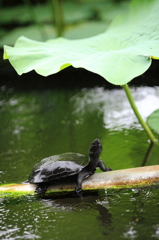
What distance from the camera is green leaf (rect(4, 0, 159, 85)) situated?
1531 millimetres

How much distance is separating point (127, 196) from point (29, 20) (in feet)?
8.80

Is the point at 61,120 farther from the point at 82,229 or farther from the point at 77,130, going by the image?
the point at 82,229

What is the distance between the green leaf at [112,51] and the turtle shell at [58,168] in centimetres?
37

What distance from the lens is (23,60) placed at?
5.50 ft

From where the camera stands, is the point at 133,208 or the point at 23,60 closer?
the point at 133,208

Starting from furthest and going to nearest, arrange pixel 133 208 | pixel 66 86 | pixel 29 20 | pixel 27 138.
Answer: pixel 29 20, pixel 66 86, pixel 27 138, pixel 133 208

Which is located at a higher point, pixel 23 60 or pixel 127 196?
pixel 23 60

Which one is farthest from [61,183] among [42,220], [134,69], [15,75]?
[15,75]

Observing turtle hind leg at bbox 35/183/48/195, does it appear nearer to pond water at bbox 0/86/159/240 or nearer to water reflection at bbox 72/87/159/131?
pond water at bbox 0/86/159/240

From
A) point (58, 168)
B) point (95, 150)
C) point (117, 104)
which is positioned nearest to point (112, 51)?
point (95, 150)

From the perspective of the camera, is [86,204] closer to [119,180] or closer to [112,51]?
[119,180]

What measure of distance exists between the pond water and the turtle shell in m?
0.08

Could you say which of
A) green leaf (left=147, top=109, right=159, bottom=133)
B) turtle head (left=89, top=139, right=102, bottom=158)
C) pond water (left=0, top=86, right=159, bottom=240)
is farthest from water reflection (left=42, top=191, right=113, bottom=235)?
green leaf (left=147, top=109, right=159, bottom=133)

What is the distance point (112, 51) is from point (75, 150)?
0.64 metres
